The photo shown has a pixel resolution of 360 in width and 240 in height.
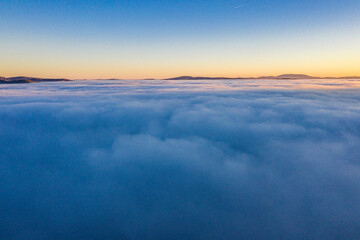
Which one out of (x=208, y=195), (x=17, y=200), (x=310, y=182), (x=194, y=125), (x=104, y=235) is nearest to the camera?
(x=104, y=235)

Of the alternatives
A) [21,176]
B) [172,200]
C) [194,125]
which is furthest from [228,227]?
[21,176]

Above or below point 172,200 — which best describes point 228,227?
below

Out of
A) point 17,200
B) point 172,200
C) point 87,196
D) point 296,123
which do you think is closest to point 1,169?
point 17,200

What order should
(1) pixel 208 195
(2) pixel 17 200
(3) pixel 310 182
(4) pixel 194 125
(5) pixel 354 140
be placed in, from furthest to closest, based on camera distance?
(4) pixel 194 125
(5) pixel 354 140
(3) pixel 310 182
(1) pixel 208 195
(2) pixel 17 200

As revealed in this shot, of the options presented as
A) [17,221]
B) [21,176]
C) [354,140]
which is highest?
[354,140]

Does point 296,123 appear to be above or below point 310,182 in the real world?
above

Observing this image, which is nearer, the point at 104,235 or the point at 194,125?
the point at 104,235

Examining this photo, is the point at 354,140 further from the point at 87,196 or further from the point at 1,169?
the point at 1,169

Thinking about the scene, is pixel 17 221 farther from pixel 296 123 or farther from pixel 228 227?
pixel 296 123

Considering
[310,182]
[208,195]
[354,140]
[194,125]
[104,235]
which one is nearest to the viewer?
[104,235]
